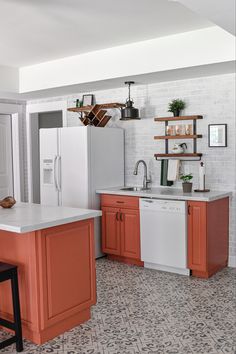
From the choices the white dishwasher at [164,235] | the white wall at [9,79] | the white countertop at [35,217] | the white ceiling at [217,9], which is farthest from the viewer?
the white wall at [9,79]

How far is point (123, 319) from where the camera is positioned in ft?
11.7

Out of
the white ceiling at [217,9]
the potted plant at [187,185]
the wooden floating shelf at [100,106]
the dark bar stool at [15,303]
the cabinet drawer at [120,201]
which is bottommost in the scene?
the dark bar stool at [15,303]

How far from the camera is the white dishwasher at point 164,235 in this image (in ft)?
15.4

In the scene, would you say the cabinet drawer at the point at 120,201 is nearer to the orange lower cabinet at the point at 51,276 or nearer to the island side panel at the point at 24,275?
the orange lower cabinet at the point at 51,276

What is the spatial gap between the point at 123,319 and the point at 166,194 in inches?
65.9

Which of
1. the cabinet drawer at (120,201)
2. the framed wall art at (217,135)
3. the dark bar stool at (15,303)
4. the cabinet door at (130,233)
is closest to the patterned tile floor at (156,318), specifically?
the dark bar stool at (15,303)

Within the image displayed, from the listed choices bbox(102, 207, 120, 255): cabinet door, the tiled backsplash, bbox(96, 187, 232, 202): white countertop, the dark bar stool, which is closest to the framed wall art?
the tiled backsplash

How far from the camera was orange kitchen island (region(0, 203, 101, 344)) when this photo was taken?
10.1 ft

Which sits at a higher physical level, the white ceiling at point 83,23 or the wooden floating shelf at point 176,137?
the white ceiling at point 83,23

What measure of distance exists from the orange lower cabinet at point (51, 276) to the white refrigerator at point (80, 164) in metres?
1.89

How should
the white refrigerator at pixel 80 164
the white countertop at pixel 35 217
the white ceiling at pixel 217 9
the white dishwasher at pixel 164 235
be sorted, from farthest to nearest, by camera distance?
the white refrigerator at pixel 80 164 < the white dishwasher at pixel 164 235 < the white countertop at pixel 35 217 < the white ceiling at pixel 217 9

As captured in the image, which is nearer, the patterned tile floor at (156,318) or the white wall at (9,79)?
the patterned tile floor at (156,318)

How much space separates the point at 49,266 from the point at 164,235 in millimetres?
1982

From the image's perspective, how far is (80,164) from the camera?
534 cm
